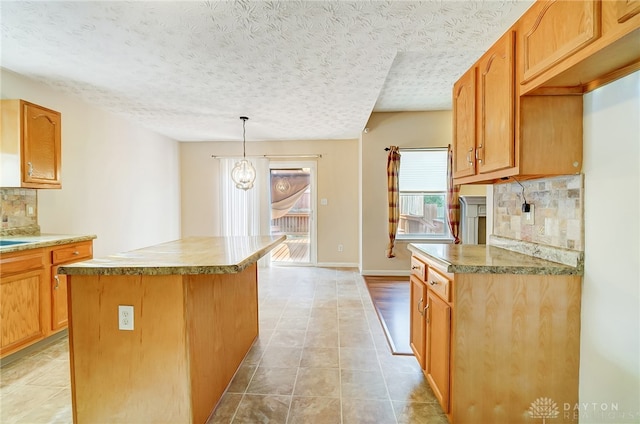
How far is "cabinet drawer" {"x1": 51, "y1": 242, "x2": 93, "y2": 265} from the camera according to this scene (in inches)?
90.5

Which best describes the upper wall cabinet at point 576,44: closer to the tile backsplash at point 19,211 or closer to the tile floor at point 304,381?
the tile floor at point 304,381

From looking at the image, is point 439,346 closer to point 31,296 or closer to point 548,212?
point 548,212

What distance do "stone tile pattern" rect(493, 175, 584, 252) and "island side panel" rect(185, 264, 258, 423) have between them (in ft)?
6.43

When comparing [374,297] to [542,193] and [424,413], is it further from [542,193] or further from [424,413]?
[542,193]

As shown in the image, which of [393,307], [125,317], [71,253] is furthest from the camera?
[393,307]

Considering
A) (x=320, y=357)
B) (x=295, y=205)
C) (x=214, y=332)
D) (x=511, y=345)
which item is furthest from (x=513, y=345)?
(x=295, y=205)

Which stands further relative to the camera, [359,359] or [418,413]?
[359,359]

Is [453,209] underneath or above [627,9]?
underneath

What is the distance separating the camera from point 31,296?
2.12 metres

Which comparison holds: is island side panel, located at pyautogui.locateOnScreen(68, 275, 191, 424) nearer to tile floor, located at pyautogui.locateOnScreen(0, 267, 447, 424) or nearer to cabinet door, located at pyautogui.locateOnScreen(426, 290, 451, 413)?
tile floor, located at pyautogui.locateOnScreen(0, 267, 447, 424)

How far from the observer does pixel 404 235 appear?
15.1 ft

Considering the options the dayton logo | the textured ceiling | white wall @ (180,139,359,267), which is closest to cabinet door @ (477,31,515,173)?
the textured ceiling

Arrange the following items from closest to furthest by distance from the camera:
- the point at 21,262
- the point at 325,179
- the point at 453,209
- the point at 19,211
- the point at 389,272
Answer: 1. the point at 21,262
2. the point at 19,211
3. the point at 453,209
4. the point at 389,272
5. the point at 325,179

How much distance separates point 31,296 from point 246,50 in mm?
2604
